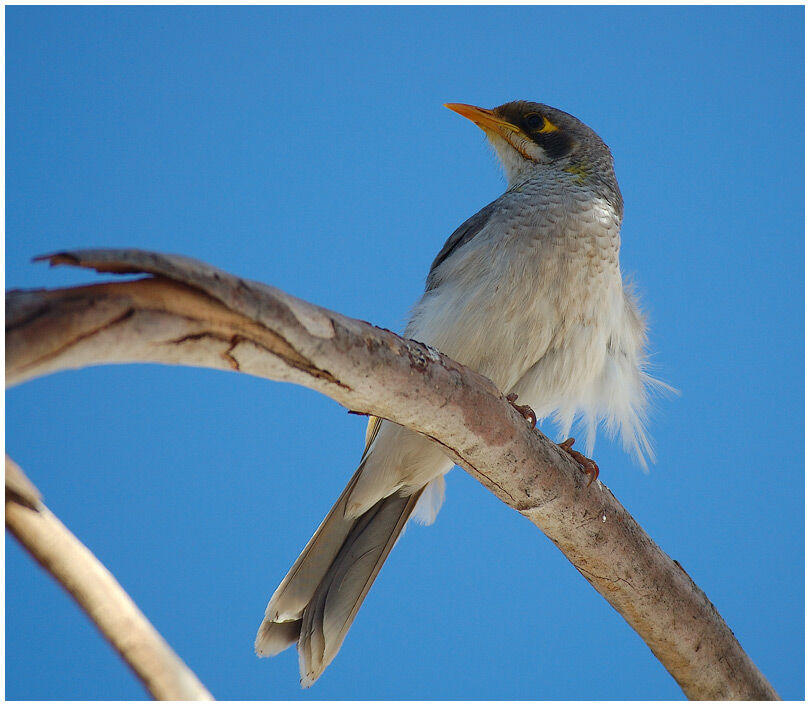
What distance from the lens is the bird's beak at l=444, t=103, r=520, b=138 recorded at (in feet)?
14.0

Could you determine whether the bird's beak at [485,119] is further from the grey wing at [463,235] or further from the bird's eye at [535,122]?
the grey wing at [463,235]

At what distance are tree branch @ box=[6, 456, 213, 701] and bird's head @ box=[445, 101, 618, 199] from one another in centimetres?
298

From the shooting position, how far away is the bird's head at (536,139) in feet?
13.3

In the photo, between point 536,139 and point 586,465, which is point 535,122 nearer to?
point 536,139

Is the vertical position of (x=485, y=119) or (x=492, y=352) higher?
(x=485, y=119)

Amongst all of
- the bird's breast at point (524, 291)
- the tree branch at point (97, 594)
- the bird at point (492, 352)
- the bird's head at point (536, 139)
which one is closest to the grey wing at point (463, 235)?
the bird at point (492, 352)

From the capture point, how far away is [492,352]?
322 cm

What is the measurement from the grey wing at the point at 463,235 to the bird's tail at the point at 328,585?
1.03 meters

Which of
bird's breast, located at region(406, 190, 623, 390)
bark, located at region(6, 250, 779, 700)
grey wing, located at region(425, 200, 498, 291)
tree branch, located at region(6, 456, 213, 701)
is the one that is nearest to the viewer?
bark, located at region(6, 250, 779, 700)

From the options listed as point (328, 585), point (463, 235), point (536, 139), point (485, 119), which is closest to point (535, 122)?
point (536, 139)

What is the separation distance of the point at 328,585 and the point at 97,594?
166 cm

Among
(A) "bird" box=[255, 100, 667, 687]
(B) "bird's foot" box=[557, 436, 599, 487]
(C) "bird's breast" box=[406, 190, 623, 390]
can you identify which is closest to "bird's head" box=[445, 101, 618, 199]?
(A) "bird" box=[255, 100, 667, 687]

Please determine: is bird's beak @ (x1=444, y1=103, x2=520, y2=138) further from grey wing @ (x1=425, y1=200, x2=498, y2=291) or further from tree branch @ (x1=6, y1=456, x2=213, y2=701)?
tree branch @ (x1=6, y1=456, x2=213, y2=701)

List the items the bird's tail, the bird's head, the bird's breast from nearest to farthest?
the bird's tail < the bird's breast < the bird's head
